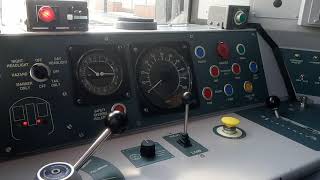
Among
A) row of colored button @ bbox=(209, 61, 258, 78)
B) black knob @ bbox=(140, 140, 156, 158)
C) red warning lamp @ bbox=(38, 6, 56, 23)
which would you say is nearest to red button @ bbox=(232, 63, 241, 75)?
Result: row of colored button @ bbox=(209, 61, 258, 78)

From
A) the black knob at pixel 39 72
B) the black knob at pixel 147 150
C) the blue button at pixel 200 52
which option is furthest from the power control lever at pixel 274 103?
the black knob at pixel 39 72

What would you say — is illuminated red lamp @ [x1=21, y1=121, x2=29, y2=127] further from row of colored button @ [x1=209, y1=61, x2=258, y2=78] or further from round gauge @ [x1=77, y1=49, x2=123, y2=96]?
row of colored button @ [x1=209, y1=61, x2=258, y2=78]

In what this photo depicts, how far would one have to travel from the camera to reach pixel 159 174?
2.80 ft

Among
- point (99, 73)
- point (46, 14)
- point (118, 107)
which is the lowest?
point (118, 107)

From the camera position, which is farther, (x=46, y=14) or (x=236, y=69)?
(x=236, y=69)

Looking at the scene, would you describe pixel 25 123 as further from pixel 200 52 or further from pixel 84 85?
pixel 200 52

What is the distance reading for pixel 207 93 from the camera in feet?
4.23

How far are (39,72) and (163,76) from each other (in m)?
0.46

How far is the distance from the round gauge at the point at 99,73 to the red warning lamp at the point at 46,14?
0.16 meters

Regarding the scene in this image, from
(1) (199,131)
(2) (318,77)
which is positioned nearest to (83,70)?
(1) (199,131)

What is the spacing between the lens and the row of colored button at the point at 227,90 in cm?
129

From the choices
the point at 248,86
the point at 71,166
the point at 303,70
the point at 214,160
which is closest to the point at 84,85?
the point at 71,166

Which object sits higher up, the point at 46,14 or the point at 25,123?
the point at 46,14

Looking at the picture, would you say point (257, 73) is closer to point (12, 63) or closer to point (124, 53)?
point (124, 53)
